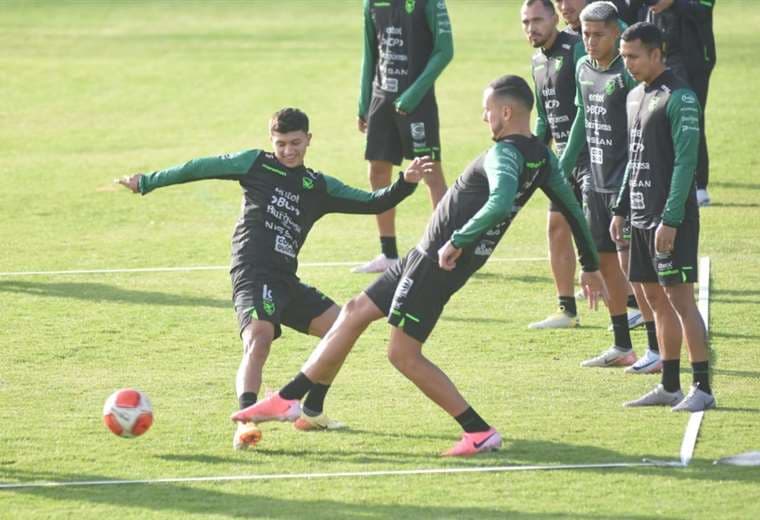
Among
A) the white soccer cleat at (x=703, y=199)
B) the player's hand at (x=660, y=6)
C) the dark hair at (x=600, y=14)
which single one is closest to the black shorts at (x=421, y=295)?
the dark hair at (x=600, y=14)

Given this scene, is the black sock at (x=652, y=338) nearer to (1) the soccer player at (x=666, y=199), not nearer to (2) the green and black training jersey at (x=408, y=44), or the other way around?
(1) the soccer player at (x=666, y=199)

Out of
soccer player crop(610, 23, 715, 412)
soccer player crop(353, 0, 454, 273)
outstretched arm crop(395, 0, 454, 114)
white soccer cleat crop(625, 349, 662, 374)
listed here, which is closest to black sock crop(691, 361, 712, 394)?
soccer player crop(610, 23, 715, 412)

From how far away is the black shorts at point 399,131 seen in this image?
1403 cm

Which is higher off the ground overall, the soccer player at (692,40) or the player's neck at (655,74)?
the player's neck at (655,74)

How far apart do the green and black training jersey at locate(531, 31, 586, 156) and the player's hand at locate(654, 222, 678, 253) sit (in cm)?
261

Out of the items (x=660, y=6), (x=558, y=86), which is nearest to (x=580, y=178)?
(x=558, y=86)

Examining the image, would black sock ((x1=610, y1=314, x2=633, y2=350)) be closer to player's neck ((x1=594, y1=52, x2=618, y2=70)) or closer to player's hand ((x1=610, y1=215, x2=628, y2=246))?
player's hand ((x1=610, y1=215, x2=628, y2=246))

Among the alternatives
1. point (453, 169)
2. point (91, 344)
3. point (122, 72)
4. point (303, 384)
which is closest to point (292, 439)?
point (303, 384)

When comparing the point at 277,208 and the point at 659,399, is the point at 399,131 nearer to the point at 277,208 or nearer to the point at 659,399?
the point at 277,208

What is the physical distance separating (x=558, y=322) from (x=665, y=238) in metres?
2.83

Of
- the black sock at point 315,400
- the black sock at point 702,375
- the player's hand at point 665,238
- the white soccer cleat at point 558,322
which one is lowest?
the white soccer cleat at point 558,322

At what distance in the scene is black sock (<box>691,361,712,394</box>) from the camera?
30.4 ft

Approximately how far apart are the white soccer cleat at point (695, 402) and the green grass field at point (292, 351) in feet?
0.38

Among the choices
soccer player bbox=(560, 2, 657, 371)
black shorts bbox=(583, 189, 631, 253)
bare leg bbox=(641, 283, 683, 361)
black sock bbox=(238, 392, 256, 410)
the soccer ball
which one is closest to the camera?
the soccer ball
